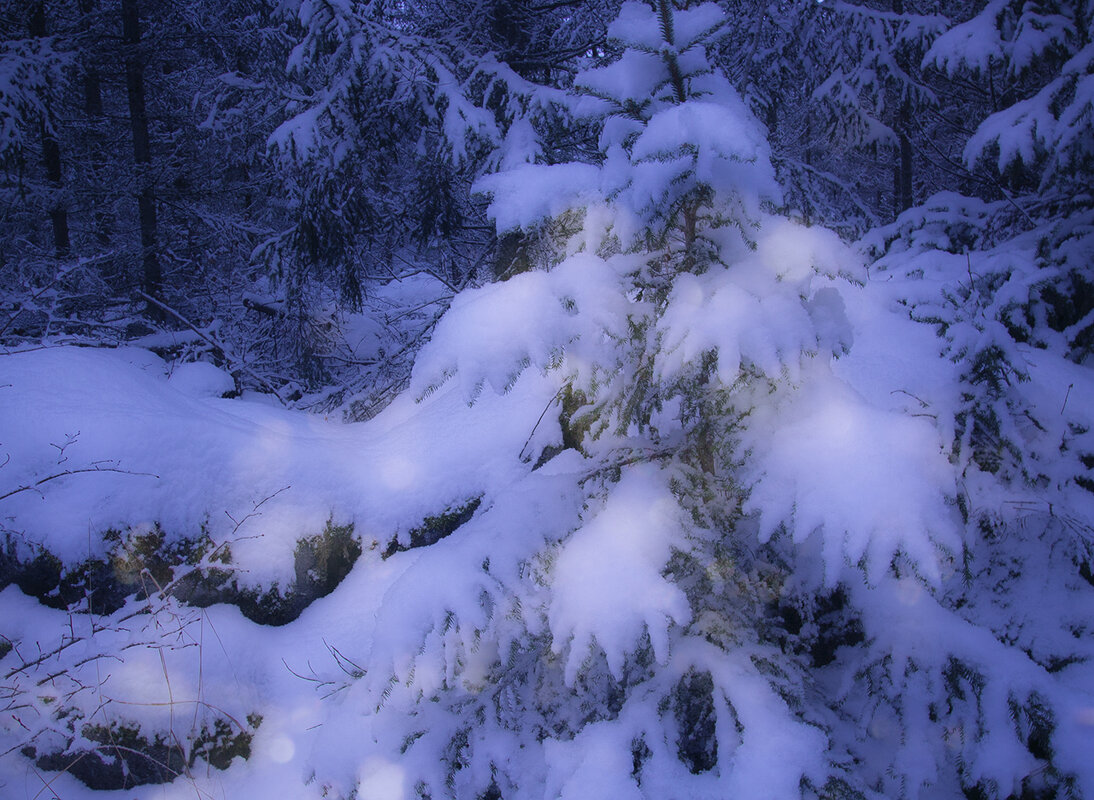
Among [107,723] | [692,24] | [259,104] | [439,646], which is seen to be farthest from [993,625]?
[259,104]

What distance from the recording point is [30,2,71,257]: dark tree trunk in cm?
772

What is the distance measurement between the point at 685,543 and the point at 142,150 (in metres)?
9.80

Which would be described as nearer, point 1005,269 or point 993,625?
point 993,625

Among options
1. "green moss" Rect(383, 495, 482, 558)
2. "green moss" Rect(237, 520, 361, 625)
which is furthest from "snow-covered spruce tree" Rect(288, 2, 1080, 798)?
"green moss" Rect(237, 520, 361, 625)

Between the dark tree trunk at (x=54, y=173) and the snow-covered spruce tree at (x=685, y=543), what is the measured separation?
29.3ft

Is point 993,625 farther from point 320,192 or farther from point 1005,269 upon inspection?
point 320,192

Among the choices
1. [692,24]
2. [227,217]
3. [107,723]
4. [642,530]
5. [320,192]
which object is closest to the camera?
[692,24]

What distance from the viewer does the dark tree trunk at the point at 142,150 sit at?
7.86 metres

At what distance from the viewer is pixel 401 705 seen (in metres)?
1.92

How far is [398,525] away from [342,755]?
199cm

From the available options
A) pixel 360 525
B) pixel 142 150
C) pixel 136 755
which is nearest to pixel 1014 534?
pixel 360 525

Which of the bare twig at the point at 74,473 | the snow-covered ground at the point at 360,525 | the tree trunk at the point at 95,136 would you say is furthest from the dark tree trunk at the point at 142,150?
the bare twig at the point at 74,473

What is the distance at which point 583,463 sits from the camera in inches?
82.7

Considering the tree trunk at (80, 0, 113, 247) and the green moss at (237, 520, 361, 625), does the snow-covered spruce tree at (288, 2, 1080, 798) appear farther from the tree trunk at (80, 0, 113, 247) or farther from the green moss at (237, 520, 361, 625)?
the tree trunk at (80, 0, 113, 247)
